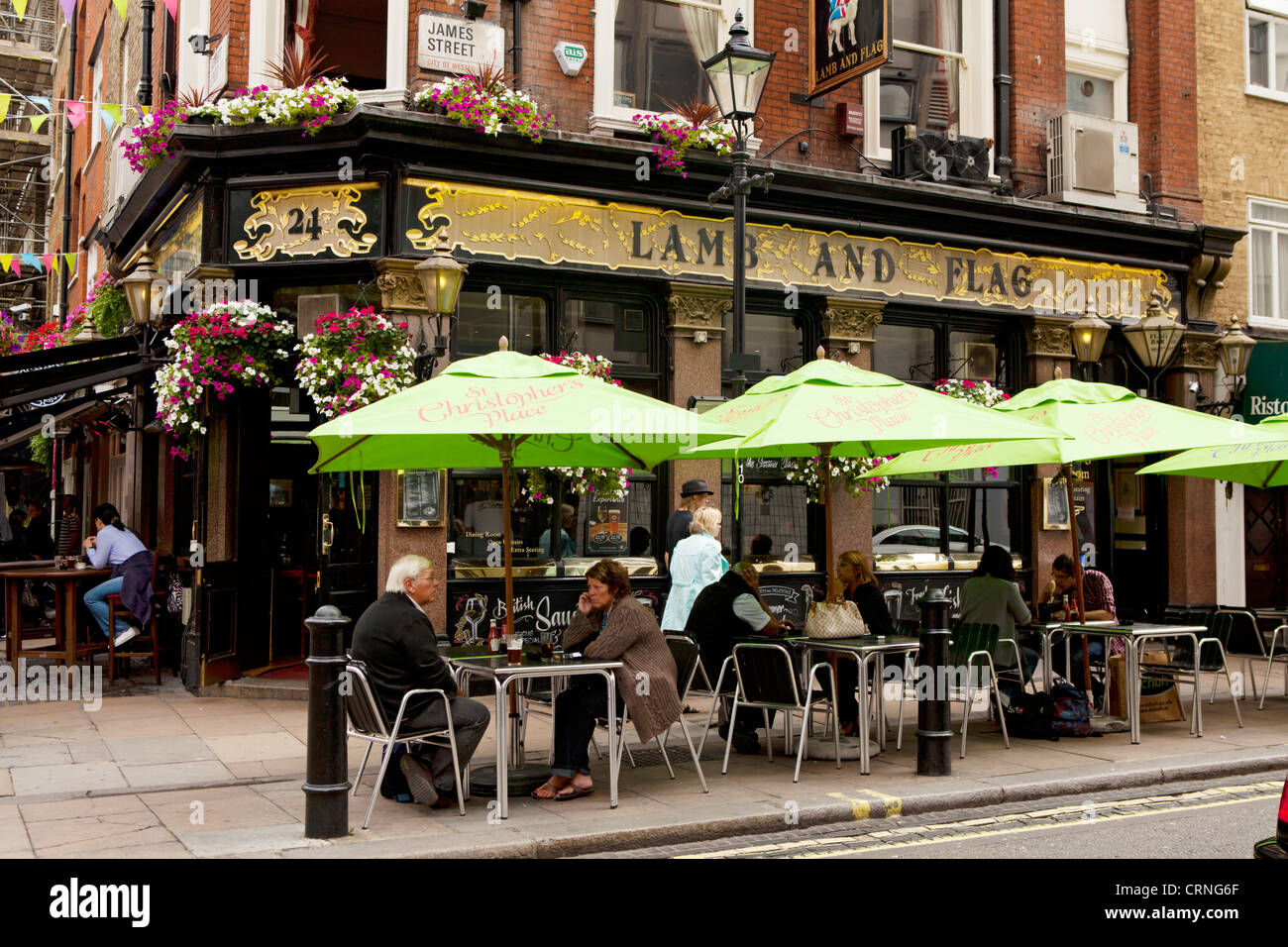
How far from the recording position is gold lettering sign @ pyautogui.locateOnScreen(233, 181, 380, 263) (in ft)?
37.8

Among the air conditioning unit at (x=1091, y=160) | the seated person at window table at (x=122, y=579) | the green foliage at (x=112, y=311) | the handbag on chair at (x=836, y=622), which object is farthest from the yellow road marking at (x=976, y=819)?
the green foliage at (x=112, y=311)

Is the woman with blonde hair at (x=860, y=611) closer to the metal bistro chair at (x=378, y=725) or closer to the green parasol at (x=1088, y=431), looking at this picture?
the green parasol at (x=1088, y=431)

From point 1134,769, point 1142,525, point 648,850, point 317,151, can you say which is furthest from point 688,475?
point 1142,525

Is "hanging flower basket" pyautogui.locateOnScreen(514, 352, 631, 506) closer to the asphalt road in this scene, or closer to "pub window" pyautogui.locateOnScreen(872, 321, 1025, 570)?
"pub window" pyautogui.locateOnScreen(872, 321, 1025, 570)

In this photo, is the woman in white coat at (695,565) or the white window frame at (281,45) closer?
the woman in white coat at (695,565)

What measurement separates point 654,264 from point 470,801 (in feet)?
22.6

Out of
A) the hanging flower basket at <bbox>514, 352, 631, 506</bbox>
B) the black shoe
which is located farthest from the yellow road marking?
the hanging flower basket at <bbox>514, 352, 631, 506</bbox>

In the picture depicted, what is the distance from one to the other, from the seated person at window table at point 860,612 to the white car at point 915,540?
463cm

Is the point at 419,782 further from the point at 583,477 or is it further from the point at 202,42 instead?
the point at 202,42

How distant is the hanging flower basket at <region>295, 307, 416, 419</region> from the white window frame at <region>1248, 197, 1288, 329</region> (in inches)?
499

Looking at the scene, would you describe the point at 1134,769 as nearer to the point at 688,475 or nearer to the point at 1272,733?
the point at 1272,733

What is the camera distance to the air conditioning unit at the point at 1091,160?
15.1 meters

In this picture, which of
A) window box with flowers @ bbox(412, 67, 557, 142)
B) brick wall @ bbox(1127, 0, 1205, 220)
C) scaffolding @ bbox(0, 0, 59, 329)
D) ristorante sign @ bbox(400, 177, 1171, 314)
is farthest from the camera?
scaffolding @ bbox(0, 0, 59, 329)

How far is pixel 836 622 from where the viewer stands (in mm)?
8812
